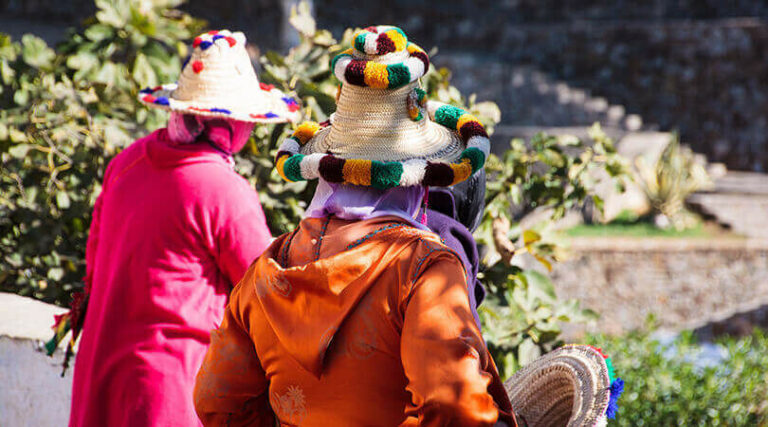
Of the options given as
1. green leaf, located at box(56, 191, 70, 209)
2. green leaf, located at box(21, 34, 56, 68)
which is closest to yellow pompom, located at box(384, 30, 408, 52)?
green leaf, located at box(56, 191, 70, 209)

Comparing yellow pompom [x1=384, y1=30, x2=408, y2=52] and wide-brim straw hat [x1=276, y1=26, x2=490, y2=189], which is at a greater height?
yellow pompom [x1=384, y1=30, x2=408, y2=52]

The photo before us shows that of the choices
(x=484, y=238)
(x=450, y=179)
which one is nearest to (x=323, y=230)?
(x=450, y=179)

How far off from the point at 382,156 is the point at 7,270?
275 centimetres

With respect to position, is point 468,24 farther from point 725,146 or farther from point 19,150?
point 19,150

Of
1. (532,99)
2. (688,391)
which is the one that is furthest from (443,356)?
(532,99)

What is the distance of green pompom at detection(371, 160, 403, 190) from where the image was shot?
1.56 meters

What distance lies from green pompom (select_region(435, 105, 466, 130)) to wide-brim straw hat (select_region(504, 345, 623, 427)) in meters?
0.53

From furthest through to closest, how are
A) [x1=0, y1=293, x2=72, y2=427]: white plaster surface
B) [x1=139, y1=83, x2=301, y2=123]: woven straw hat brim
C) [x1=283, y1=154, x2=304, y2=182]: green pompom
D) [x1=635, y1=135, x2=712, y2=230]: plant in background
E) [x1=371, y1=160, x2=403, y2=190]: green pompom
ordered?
[x1=635, y1=135, x2=712, y2=230]: plant in background → [x1=0, y1=293, x2=72, y2=427]: white plaster surface → [x1=139, y1=83, x2=301, y2=123]: woven straw hat brim → [x1=283, y1=154, x2=304, y2=182]: green pompom → [x1=371, y1=160, x2=403, y2=190]: green pompom

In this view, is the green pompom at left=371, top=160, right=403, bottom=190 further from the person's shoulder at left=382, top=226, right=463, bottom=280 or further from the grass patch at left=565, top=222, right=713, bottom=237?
the grass patch at left=565, top=222, right=713, bottom=237

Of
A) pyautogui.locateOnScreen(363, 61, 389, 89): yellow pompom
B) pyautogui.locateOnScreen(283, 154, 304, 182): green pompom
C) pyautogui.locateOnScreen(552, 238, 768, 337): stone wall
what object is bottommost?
pyautogui.locateOnScreen(552, 238, 768, 337): stone wall

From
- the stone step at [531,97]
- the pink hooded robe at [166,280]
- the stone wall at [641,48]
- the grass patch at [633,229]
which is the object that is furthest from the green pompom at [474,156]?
the stone wall at [641,48]

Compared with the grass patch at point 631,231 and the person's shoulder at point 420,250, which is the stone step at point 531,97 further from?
the person's shoulder at point 420,250

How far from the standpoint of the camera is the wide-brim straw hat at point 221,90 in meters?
2.40

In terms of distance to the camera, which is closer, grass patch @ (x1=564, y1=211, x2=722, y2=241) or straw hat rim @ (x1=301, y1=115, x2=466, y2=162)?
straw hat rim @ (x1=301, y1=115, x2=466, y2=162)
